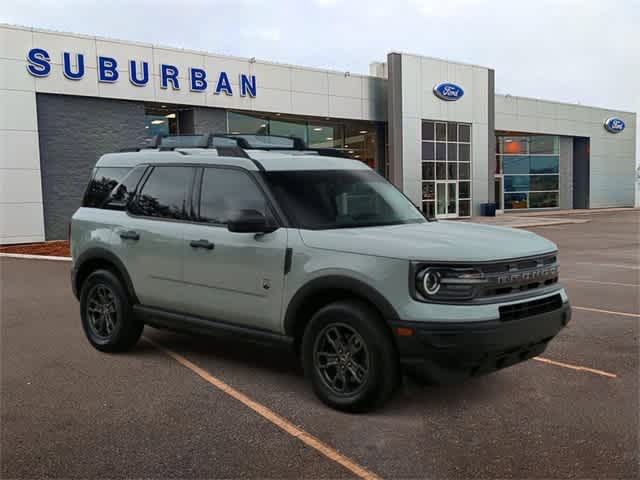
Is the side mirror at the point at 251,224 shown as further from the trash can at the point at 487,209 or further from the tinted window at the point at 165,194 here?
the trash can at the point at 487,209

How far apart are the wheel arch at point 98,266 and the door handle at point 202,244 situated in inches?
40.9

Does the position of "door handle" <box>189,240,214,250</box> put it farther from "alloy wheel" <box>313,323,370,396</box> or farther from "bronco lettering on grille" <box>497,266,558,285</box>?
"bronco lettering on grille" <box>497,266,558,285</box>

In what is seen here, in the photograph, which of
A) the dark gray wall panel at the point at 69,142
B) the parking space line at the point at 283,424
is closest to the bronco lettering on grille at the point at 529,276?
the parking space line at the point at 283,424

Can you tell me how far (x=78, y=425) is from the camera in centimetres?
425

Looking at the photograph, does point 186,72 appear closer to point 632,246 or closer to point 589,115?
point 632,246

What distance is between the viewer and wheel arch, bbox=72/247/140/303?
19.5 feet

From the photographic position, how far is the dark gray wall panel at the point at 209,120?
2583cm

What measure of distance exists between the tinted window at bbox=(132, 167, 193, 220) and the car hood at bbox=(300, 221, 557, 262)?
1.51 meters

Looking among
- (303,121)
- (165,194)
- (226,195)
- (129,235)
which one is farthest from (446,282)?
(303,121)

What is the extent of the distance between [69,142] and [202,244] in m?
19.6

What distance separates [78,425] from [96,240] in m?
2.44

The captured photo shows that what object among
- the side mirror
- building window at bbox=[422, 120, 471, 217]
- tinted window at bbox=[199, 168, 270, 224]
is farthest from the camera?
building window at bbox=[422, 120, 471, 217]

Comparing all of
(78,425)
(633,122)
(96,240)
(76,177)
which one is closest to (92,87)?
(76,177)

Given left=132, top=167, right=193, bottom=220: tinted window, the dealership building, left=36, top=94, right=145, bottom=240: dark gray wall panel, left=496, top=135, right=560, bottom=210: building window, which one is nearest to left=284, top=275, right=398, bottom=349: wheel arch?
left=132, top=167, right=193, bottom=220: tinted window
